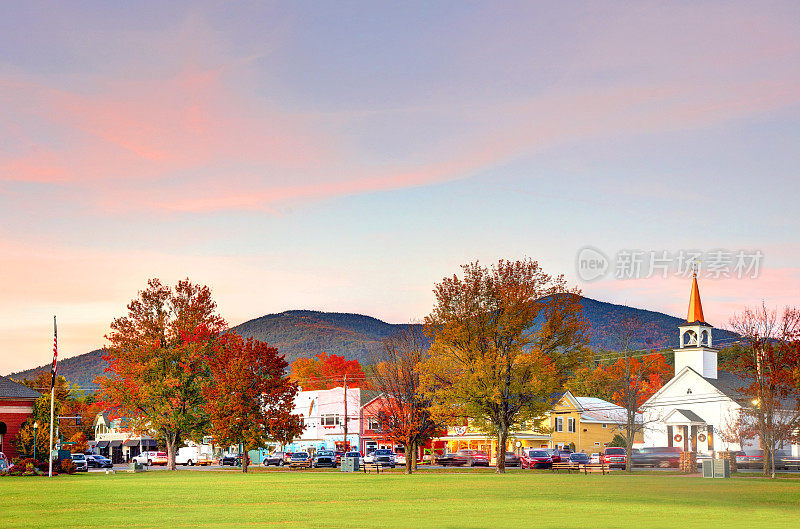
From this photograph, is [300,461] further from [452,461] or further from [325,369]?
[325,369]

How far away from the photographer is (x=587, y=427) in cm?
11650

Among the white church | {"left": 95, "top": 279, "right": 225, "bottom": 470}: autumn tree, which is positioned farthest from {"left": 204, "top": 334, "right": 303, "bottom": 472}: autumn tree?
the white church

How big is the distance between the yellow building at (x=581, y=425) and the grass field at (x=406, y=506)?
218 feet

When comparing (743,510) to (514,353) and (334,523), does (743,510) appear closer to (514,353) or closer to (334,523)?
(334,523)

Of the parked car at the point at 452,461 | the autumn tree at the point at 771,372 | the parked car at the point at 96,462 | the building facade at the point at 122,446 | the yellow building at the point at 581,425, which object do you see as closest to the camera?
the autumn tree at the point at 771,372

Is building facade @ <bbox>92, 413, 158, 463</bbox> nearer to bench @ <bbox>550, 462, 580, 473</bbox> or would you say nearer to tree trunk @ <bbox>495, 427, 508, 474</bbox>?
bench @ <bbox>550, 462, 580, 473</bbox>

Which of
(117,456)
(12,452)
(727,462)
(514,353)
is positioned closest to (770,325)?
(727,462)

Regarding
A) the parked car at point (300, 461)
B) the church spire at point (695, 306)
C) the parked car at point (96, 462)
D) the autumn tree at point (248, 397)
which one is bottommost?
the parked car at point (96, 462)

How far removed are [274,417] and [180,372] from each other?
11237 mm

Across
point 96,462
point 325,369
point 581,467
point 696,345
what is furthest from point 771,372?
point 325,369

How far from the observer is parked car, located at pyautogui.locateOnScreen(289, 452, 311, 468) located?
9280 cm

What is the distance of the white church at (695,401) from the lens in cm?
10194

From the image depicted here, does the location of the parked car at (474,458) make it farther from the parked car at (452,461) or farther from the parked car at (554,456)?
the parked car at (554,456)

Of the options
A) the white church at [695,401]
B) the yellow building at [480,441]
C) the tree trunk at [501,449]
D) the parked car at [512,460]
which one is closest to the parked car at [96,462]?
the yellow building at [480,441]
